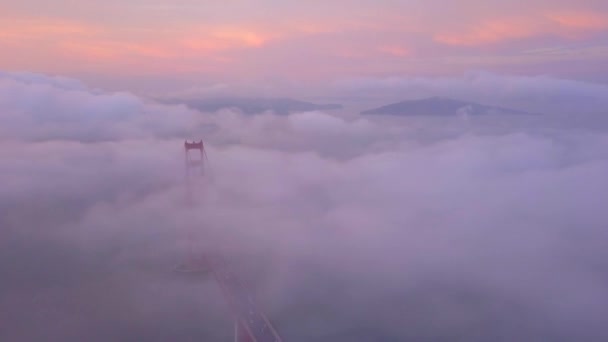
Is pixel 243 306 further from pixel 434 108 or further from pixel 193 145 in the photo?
pixel 434 108

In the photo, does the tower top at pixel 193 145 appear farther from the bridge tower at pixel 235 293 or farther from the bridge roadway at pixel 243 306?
the bridge roadway at pixel 243 306

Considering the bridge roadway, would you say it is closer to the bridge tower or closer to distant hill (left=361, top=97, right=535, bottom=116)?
the bridge tower

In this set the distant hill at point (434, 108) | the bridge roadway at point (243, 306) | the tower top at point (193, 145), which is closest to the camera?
the bridge roadway at point (243, 306)

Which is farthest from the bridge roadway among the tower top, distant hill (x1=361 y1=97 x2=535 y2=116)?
distant hill (x1=361 y1=97 x2=535 y2=116)

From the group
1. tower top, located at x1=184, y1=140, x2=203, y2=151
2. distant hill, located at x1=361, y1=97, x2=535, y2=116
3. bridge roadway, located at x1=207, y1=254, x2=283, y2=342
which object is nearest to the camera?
→ bridge roadway, located at x1=207, y1=254, x2=283, y2=342

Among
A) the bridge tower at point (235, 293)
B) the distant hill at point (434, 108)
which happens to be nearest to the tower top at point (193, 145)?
the bridge tower at point (235, 293)

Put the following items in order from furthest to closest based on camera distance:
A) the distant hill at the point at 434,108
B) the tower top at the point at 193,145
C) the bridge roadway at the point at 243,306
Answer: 1. the distant hill at the point at 434,108
2. the tower top at the point at 193,145
3. the bridge roadway at the point at 243,306
